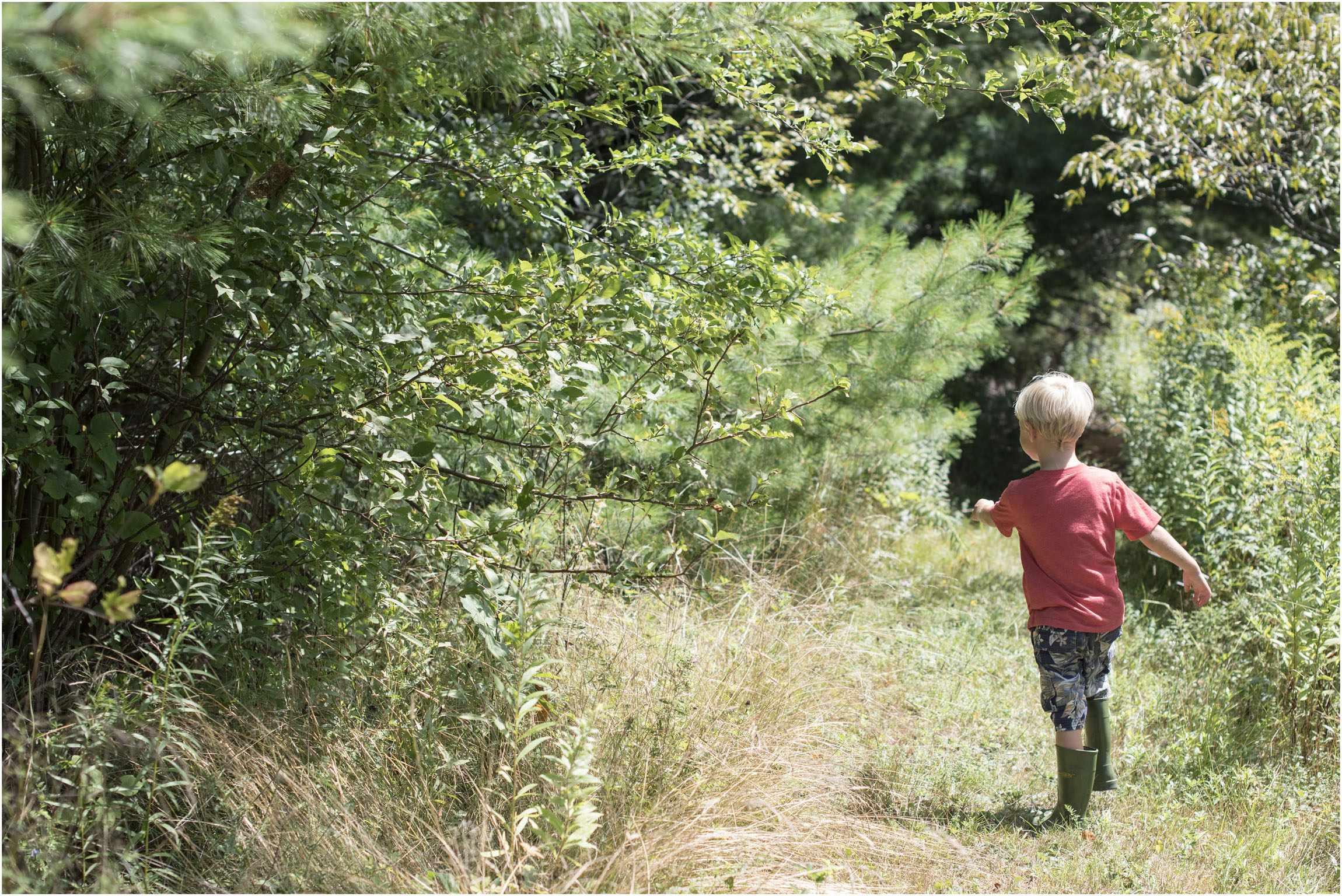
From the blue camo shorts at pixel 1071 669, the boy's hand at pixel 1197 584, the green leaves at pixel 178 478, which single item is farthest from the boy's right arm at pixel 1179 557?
the green leaves at pixel 178 478

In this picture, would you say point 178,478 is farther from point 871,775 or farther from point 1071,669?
point 1071,669

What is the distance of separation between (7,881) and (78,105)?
5.01 ft

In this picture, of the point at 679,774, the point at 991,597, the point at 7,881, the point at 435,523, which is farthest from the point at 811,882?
the point at 991,597

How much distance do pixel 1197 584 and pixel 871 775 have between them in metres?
1.13

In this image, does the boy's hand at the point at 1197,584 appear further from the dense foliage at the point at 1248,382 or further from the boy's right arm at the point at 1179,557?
the dense foliage at the point at 1248,382

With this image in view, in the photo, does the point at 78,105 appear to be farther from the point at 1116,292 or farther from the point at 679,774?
the point at 1116,292

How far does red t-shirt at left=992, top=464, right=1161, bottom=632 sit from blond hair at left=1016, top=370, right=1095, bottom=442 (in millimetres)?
131

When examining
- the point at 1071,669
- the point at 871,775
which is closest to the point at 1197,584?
the point at 1071,669

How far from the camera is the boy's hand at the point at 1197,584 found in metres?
2.86

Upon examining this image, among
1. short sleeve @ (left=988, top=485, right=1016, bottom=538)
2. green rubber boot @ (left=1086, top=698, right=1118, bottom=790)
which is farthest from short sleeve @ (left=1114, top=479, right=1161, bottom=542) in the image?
green rubber boot @ (left=1086, top=698, right=1118, bottom=790)

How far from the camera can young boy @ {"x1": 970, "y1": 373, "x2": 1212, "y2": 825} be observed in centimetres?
285

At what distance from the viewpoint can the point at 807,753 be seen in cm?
301

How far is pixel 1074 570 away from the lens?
2873 millimetres

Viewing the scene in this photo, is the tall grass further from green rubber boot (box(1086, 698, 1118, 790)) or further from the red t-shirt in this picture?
the red t-shirt
